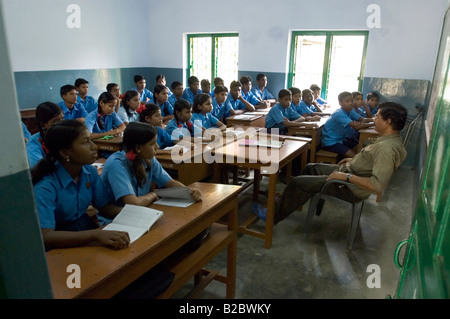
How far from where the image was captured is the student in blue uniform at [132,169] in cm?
178

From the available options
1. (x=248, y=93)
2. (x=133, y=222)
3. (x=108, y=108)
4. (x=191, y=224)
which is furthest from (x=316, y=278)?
(x=248, y=93)

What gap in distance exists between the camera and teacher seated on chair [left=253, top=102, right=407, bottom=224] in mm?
2420

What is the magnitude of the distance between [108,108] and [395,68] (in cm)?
470

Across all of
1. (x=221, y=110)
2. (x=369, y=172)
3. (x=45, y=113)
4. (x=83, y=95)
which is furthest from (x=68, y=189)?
(x=83, y=95)

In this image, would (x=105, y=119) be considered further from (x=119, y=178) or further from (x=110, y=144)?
(x=119, y=178)

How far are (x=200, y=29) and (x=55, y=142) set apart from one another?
6.44 meters

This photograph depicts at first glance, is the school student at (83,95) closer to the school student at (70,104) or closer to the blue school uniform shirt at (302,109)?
the school student at (70,104)

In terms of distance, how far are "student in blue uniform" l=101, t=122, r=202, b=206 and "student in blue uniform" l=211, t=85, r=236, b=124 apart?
3.31 meters

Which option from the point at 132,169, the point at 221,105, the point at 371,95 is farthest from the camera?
the point at 371,95

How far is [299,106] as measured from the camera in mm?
5344

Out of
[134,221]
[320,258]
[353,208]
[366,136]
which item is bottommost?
[320,258]

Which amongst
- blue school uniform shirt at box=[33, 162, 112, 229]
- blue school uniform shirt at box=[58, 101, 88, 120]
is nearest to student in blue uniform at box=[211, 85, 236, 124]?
blue school uniform shirt at box=[58, 101, 88, 120]

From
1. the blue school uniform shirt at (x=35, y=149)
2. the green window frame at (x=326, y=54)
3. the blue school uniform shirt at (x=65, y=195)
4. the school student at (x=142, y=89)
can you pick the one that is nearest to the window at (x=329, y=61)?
the green window frame at (x=326, y=54)

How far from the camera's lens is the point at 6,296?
0.65 metres
